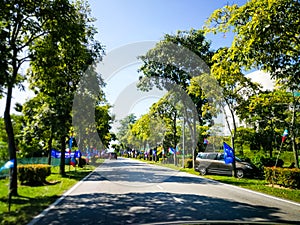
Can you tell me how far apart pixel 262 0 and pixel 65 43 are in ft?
24.8

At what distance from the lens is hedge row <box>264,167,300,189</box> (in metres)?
14.0

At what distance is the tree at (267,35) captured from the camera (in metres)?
9.22

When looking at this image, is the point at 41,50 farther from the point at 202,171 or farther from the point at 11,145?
the point at 202,171

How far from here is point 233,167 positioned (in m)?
20.8

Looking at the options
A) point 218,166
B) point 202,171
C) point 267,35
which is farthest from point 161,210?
point 202,171

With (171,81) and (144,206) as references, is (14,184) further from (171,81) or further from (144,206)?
(171,81)

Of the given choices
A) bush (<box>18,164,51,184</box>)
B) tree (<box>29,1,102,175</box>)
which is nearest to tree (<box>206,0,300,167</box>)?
tree (<box>29,1,102,175</box>)

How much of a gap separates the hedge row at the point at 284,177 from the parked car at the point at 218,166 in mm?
4737

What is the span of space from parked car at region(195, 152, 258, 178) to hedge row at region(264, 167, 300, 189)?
474 centimetres

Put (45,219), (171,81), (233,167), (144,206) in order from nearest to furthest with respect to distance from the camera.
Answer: (45,219) < (144,206) < (233,167) < (171,81)

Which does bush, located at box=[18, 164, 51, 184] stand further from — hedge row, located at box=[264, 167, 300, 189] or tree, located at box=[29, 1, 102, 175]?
hedge row, located at box=[264, 167, 300, 189]

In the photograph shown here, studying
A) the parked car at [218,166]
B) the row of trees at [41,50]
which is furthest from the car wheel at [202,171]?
the row of trees at [41,50]

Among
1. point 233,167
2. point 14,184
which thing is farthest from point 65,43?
point 233,167

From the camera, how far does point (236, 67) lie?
11992mm
